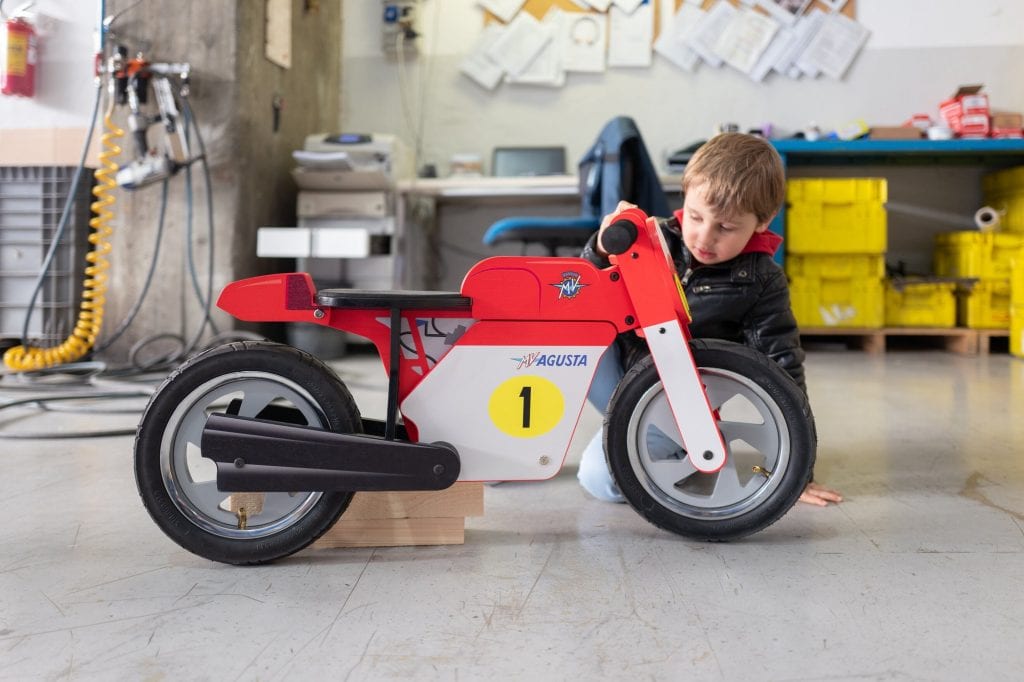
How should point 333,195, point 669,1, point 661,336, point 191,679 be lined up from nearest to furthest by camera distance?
point 191,679
point 661,336
point 333,195
point 669,1

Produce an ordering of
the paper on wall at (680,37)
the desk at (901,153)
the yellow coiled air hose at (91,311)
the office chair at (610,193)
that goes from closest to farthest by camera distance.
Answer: the office chair at (610,193) < the yellow coiled air hose at (91,311) < the desk at (901,153) < the paper on wall at (680,37)

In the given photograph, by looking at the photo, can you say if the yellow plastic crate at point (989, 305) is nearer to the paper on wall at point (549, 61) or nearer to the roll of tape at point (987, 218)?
the roll of tape at point (987, 218)

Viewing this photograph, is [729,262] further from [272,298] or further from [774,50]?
[774,50]

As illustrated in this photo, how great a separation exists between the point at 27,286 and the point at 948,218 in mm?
4881

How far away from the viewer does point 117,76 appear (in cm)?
327

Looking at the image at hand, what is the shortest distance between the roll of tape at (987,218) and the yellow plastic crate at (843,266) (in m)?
0.69

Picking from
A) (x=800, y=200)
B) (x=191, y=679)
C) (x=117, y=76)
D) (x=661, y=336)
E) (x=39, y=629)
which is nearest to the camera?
(x=191, y=679)

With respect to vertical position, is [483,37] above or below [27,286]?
above

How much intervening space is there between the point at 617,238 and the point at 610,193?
1.87m

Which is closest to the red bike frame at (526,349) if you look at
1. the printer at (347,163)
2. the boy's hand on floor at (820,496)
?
the boy's hand on floor at (820,496)

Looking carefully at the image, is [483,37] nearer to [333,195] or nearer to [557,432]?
[333,195]

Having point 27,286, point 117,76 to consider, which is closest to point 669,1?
point 117,76

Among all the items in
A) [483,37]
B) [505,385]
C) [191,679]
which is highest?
[483,37]

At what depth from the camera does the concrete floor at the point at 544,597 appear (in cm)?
87
